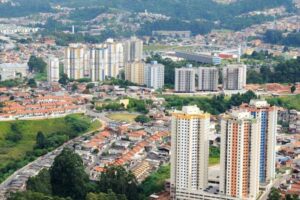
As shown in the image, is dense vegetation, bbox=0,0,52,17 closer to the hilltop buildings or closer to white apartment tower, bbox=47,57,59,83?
the hilltop buildings

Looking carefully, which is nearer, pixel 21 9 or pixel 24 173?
pixel 24 173

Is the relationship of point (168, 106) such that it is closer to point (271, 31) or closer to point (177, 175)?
point (177, 175)

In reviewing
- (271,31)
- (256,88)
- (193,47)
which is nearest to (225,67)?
(256,88)

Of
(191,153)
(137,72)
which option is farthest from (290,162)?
(137,72)

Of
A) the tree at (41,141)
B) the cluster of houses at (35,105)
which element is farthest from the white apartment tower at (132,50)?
the tree at (41,141)

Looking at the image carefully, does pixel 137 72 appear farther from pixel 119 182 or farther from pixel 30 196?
pixel 30 196

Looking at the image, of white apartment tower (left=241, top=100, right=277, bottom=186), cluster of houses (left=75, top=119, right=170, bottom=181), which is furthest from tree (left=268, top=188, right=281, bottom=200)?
cluster of houses (left=75, top=119, right=170, bottom=181)
